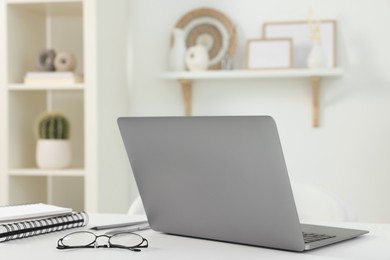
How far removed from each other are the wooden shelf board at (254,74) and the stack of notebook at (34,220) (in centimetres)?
157

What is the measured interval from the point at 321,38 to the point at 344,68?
173mm

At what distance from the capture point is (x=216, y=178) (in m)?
1.23

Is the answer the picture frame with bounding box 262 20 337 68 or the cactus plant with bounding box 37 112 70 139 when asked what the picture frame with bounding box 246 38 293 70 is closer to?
the picture frame with bounding box 262 20 337 68

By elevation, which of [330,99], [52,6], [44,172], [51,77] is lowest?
[44,172]

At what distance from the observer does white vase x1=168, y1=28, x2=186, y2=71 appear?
3.09 metres

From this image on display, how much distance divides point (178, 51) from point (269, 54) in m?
0.43

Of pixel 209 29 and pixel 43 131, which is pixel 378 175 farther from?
pixel 43 131

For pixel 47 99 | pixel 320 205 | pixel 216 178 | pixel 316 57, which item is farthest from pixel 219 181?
pixel 47 99

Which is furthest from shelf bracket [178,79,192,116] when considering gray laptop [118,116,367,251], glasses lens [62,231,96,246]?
glasses lens [62,231,96,246]

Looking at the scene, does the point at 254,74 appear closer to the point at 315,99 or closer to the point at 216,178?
the point at 315,99

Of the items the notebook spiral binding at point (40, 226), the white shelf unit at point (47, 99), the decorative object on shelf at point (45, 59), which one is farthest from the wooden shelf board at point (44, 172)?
the notebook spiral binding at point (40, 226)

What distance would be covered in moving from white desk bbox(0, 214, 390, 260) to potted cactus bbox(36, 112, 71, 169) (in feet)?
5.30

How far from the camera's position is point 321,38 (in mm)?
3000

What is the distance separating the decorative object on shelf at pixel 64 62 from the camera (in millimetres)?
2973
